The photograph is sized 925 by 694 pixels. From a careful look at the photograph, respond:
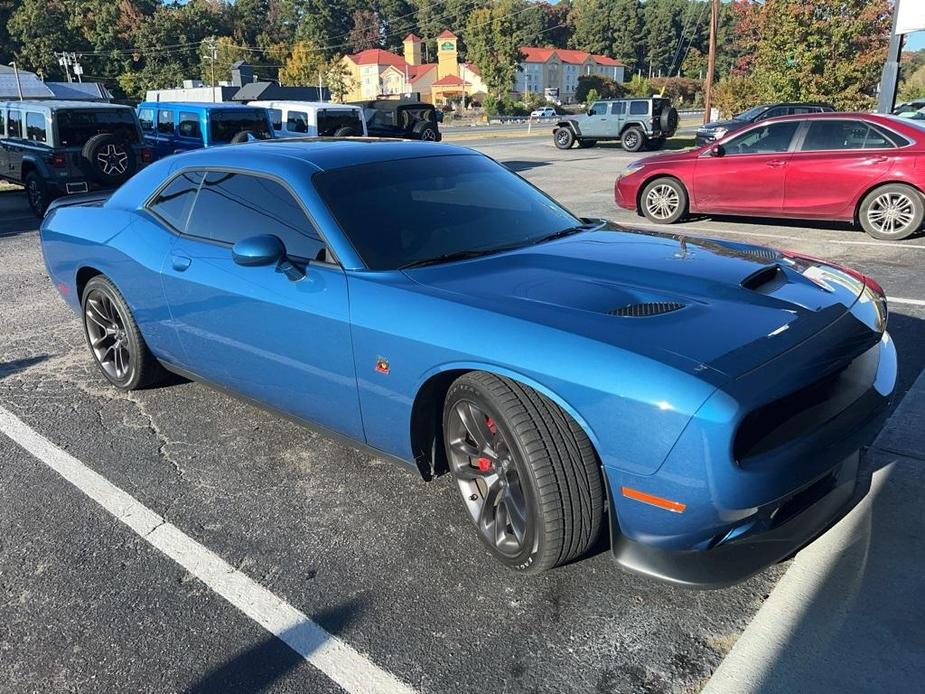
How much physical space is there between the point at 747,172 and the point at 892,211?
168 cm

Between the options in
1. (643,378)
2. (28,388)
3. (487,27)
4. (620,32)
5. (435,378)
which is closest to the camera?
(643,378)

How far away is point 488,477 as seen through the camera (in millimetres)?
2705

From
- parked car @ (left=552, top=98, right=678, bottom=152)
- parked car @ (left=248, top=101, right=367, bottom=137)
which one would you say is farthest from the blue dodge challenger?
parked car @ (left=552, top=98, right=678, bottom=152)

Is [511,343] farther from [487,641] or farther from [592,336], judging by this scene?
[487,641]

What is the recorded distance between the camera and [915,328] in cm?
507

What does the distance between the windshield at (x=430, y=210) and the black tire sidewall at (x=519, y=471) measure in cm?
71

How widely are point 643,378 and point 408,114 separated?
1880cm

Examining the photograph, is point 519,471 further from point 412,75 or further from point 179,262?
point 412,75

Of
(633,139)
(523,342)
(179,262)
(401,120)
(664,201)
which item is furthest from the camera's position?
(633,139)

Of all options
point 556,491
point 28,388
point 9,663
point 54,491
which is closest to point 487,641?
point 556,491

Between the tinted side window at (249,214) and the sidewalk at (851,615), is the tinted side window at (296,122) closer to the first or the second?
the tinted side window at (249,214)

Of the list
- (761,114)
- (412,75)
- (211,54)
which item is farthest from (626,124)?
(412,75)

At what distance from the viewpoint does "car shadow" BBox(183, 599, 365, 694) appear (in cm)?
220

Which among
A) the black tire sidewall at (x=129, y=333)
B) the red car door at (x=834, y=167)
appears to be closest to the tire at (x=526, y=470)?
the black tire sidewall at (x=129, y=333)
